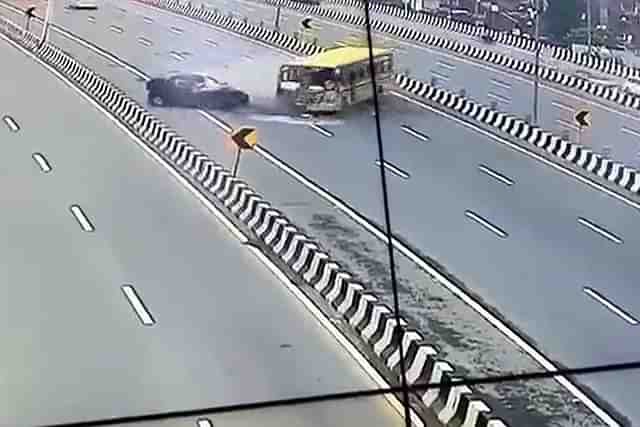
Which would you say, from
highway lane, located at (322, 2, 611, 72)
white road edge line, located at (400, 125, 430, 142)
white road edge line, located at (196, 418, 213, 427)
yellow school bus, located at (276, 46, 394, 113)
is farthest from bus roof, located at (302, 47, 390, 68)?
white road edge line, located at (196, 418, 213, 427)

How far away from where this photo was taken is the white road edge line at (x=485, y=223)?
120 inches

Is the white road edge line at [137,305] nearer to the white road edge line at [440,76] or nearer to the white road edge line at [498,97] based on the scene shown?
the white road edge line at [440,76]

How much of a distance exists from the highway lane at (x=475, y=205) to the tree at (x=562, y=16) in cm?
33

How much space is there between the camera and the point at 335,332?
Answer: 102 inches

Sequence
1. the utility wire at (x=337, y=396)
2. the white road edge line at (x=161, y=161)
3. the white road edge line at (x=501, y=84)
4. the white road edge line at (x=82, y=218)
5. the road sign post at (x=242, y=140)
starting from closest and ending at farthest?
the utility wire at (x=337, y=396) < the white road edge line at (x=82, y=218) < the white road edge line at (x=161, y=161) < the road sign post at (x=242, y=140) < the white road edge line at (x=501, y=84)

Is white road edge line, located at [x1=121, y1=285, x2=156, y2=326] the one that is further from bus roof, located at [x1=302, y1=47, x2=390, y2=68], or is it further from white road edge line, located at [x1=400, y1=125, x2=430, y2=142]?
white road edge line, located at [x1=400, y1=125, x2=430, y2=142]

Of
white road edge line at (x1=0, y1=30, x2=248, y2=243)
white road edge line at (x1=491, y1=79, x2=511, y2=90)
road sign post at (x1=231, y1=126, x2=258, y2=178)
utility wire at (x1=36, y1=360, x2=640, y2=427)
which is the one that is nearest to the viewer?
utility wire at (x1=36, y1=360, x2=640, y2=427)

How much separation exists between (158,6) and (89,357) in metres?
0.89

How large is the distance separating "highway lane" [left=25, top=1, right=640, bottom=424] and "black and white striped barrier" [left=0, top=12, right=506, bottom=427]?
0.04m

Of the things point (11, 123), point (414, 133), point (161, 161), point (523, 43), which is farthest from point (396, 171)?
point (11, 123)

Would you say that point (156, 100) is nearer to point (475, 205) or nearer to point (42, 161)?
point (42, 161)

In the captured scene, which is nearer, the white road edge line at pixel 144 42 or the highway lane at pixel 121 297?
the highway lane at pixel 121 297

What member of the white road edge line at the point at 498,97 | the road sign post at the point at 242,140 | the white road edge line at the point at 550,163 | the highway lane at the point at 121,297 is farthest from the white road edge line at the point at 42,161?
the white road edge line at the point at 498,97

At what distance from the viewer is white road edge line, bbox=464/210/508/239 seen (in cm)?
304
